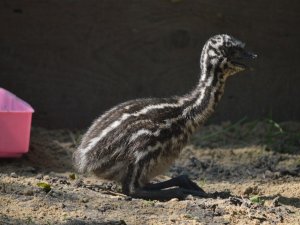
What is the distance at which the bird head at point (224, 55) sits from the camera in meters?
6.54

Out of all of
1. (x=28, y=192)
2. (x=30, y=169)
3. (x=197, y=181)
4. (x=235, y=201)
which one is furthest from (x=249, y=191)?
(x=28, y=192)

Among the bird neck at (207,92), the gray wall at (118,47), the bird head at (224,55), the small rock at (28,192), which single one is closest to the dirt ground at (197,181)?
the small rock at (28,192)

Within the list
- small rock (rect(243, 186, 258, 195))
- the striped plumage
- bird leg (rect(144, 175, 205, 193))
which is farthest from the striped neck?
small rock (rect(243, 186, 258, 195))

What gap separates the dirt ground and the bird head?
87 cm

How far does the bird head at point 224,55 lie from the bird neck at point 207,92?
0.04m

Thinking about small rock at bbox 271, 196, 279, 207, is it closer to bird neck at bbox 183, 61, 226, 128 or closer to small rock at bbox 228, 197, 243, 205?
small rock at bbox 228, 197, 243, 205

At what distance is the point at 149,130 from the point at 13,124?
45.6 inches

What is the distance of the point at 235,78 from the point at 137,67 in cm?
88

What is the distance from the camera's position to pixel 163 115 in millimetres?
6316

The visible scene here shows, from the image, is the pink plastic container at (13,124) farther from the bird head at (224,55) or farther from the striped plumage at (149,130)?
the bird head at (224,55)

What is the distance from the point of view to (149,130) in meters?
6.21

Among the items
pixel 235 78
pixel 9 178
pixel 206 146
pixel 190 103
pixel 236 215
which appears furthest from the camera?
pixel 235 78

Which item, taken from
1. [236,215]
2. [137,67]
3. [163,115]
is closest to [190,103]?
[163,115]

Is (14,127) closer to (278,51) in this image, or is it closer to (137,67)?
(137,67)
